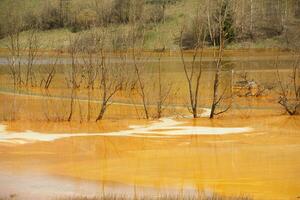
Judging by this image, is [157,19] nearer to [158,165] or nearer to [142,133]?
[142,133]

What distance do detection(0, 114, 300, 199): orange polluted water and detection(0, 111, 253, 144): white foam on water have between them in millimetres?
196

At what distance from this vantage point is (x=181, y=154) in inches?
538

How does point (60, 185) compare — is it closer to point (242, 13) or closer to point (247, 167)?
point (247, 167)

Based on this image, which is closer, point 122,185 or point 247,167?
point 122,185

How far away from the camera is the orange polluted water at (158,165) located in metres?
10.7

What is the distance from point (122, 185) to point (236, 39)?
44542 millimetres

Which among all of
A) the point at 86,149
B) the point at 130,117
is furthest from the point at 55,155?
the point at 130,117

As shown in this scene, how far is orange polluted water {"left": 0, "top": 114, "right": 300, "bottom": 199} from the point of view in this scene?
10672 millimetres

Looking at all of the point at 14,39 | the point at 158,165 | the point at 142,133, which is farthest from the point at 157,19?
the point at 158,165

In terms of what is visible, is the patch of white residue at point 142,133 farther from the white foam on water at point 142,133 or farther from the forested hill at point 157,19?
the forested hill at point 157,19

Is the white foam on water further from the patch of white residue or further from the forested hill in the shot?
the forested hill

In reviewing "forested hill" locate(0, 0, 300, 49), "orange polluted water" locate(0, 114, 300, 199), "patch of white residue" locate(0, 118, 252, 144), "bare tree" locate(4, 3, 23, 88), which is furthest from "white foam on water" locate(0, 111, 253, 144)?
"forested hill" locate(0, 0, 300, 49)

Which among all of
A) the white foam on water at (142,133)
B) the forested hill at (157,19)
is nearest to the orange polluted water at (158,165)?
the white foam on water at (142,133)

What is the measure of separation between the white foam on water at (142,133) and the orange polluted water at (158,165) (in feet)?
0.64
